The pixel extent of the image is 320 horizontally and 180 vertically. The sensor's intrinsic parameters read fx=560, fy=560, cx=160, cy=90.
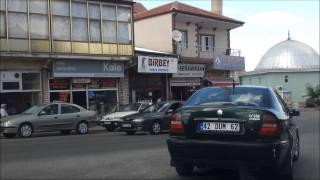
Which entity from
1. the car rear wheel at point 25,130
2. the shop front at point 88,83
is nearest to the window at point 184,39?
the shop front at point 88,83

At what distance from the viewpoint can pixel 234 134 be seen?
793 centimetres

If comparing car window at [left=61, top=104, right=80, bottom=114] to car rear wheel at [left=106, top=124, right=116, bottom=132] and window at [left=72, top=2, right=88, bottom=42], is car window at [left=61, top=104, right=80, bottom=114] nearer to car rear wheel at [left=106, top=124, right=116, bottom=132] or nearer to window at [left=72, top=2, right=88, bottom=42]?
car rear wheel at [left=106, top=124, right=116, bottom=132]

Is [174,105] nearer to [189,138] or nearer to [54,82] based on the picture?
[54,82]

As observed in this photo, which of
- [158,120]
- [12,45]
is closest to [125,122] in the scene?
[158,120]

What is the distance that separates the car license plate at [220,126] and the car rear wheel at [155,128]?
13.1 metres

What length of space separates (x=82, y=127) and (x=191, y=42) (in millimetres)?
17687

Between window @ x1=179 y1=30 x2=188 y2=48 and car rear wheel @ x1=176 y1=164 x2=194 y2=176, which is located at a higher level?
window @ x1=179 y1=30 x2=188 y2=48

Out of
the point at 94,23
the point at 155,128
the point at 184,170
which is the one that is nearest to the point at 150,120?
the point at 155,128

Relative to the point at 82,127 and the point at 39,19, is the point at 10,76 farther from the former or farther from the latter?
the point at 82,127

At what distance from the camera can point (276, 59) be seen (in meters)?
76.3

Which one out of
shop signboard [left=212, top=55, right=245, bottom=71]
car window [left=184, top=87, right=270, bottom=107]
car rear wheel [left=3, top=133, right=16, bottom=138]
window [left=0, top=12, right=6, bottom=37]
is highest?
window [left=0, top=12, right=6, bottom=37]

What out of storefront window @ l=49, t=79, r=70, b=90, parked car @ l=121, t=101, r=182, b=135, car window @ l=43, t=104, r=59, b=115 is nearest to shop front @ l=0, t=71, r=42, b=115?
storefront window @ l=49, t=79, r=70, b=90

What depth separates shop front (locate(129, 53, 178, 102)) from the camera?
34312mm

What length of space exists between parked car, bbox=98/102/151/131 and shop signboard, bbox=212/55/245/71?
16180mm
